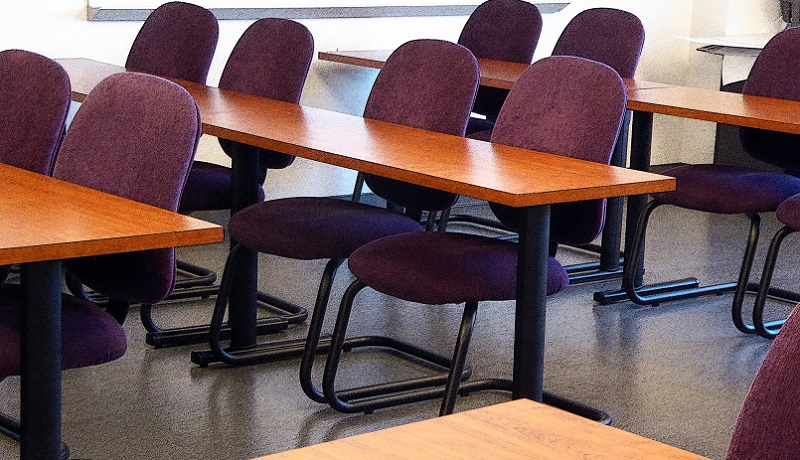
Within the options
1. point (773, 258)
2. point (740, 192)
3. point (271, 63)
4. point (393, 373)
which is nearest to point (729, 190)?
point (740, 192)

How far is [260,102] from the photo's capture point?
3707 mm

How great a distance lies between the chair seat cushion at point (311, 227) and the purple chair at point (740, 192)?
3.69 feet

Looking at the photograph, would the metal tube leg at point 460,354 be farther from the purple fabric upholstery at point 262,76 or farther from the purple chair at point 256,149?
the purple fabric upholstery at point 262,76

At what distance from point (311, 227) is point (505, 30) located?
2.37 meters

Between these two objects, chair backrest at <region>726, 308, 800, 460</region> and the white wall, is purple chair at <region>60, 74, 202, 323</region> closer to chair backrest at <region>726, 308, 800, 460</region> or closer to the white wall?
chair backrest at <region>726, 308, 800, 460</region>

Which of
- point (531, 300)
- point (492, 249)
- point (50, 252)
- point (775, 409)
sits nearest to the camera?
point (775, 409)

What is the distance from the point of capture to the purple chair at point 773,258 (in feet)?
11.8

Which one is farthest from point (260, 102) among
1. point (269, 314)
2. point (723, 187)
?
point (723, 187)

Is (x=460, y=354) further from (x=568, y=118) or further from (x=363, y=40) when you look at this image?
(x=363, y=40)

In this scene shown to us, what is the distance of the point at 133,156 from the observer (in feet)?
7.64

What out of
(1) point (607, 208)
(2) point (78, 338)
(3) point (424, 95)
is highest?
(3) point (424, 95)

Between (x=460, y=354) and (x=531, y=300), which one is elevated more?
(x=531, y=300)

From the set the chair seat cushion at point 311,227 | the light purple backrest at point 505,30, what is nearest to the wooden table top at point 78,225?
the chair seat cushion at point 311,227

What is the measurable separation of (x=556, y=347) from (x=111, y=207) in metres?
1.90
